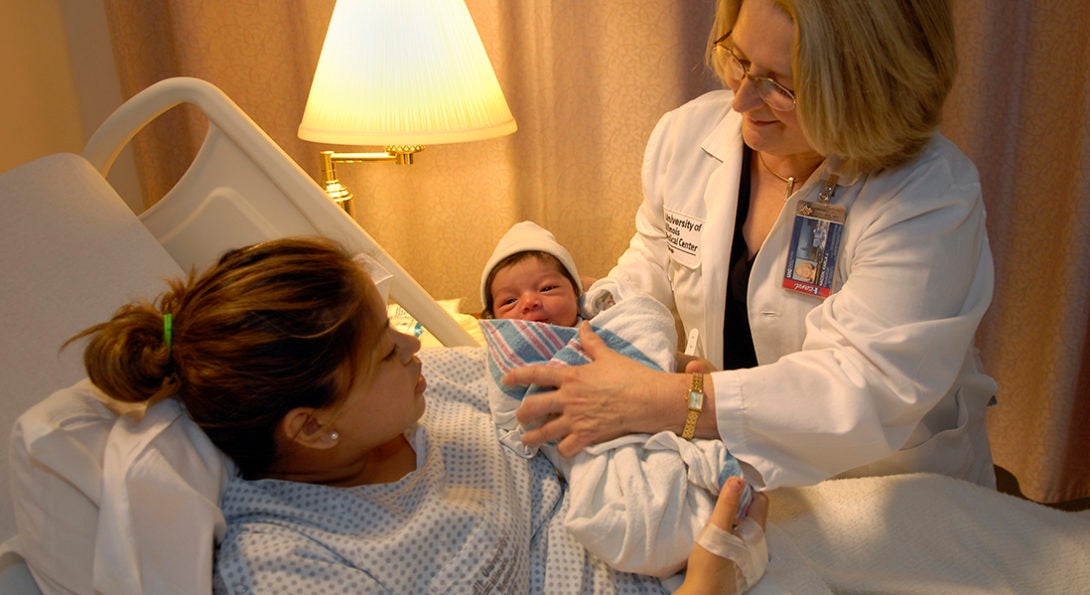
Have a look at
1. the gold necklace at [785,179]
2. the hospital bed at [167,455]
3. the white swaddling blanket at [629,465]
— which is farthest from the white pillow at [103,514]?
the gold necklace at [785,179]

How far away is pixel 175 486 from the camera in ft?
3.40

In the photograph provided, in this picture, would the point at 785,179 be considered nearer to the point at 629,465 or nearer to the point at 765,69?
the point at 765,69

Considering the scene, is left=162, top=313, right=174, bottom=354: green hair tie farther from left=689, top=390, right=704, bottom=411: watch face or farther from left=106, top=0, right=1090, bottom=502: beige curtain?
left=106, top=0, right=1090, bottom=502: beige curtain

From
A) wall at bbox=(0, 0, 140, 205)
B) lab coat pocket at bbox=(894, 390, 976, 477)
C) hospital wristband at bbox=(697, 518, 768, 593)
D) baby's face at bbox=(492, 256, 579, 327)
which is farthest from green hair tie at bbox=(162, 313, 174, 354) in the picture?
wall at bbox=(0, 0, 140, 205)

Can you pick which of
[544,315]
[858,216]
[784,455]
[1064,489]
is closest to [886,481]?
[784,455]

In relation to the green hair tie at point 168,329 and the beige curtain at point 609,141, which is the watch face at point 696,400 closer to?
the green hair tie at point 168,329

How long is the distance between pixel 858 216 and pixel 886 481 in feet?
1.70

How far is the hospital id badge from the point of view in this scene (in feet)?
5.12

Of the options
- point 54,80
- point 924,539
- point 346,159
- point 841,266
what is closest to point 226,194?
point 346,159

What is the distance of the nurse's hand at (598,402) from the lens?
1.38m

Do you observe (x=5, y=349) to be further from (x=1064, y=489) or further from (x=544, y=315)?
(x=1064, y=489)

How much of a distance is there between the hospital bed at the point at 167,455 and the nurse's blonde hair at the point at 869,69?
68 cm

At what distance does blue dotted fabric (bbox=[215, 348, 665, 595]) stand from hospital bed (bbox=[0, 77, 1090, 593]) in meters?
0.07

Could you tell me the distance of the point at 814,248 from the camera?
159 cm
